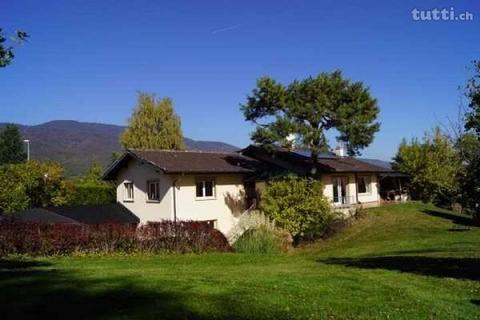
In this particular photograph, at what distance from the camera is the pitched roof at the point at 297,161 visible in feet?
126

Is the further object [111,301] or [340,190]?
[340,190]

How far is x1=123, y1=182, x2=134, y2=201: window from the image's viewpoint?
37156 mm

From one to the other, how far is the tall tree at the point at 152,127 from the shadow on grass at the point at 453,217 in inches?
1109

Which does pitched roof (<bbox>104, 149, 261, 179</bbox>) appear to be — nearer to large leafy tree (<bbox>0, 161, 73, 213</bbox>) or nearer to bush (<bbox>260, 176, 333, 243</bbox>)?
large leafy tree (<bbox>0, 161, 73, 213</bbox>)

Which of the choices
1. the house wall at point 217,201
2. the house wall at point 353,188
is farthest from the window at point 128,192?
the house wall at point 353,188

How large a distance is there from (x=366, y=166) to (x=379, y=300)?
122 feet

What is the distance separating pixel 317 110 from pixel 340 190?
1079 cm

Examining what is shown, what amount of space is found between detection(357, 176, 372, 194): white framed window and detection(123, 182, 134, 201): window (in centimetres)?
1861

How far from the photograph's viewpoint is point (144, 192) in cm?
3584

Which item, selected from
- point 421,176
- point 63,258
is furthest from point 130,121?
point 63,258

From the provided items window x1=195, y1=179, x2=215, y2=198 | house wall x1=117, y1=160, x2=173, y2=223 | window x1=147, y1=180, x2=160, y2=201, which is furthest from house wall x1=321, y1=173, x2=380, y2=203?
window x1=147, y1=180, x2=160, y2=201

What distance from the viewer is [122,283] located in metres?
11.5

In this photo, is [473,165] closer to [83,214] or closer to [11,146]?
[83,214]

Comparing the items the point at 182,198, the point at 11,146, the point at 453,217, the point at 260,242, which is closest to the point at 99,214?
the point at 182,198
